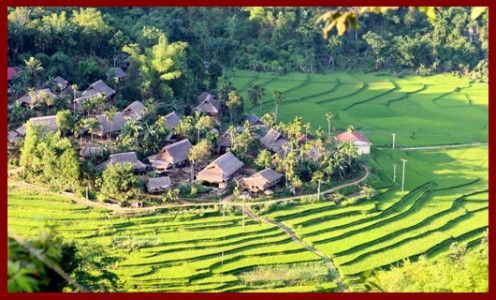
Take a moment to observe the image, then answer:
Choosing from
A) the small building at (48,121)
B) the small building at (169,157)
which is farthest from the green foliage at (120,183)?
the small building at (48,121)

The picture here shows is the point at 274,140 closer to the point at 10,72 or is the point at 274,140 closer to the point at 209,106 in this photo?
the point at 209,106

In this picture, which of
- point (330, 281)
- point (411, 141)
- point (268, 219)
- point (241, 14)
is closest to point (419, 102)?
point (411, 141)

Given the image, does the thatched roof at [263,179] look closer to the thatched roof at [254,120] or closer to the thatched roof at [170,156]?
the thatched roof at [170,156]

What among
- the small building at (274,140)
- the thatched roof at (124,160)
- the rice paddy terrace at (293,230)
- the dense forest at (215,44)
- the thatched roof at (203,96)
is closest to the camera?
the rice paddy terrace at (293,230)

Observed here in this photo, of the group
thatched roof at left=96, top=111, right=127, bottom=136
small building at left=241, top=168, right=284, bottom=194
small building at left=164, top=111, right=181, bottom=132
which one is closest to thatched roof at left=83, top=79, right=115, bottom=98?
thatched roof at left=96, top=111, right=127, bottom=136

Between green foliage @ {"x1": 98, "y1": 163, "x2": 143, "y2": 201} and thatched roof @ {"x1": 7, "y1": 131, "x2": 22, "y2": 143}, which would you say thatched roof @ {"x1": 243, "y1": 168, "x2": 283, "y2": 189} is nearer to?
green foliage @ {"x1": 98, "y1": 163, "x2": 143, "y2": 201}

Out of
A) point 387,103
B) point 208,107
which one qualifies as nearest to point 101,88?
point 208,107
